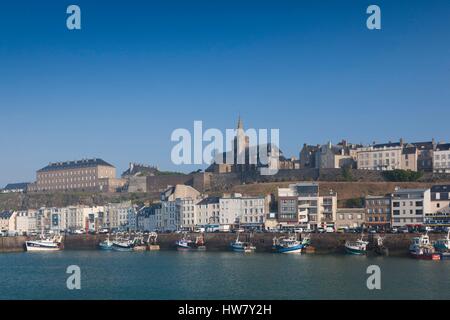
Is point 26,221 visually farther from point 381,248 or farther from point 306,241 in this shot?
point 381,248

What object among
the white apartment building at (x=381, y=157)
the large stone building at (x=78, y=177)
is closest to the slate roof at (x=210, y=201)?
the white apartment building at (x=381, y=157)

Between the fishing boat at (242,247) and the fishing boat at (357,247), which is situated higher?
the fishing boat at (357,247)

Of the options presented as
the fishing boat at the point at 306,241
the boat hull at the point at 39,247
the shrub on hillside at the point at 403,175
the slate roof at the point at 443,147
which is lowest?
the boat hull at the point at 39,247

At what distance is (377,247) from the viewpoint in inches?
2061

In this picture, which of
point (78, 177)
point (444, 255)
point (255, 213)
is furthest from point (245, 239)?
point (78, 177)

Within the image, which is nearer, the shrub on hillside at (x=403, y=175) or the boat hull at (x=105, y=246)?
the boat hull at (x=105, y=246)

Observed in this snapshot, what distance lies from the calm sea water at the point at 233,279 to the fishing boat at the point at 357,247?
208cm

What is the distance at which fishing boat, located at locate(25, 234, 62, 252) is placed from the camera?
69.2 m

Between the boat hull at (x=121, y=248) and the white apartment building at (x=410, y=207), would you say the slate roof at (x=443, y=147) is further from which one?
the boat hull at (x=121, y=248)

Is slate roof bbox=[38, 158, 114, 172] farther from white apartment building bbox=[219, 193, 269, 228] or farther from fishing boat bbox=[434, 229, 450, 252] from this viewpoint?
fishing boat bbox=[434, 229, 450, 252]

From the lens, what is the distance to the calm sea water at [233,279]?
30844mm
